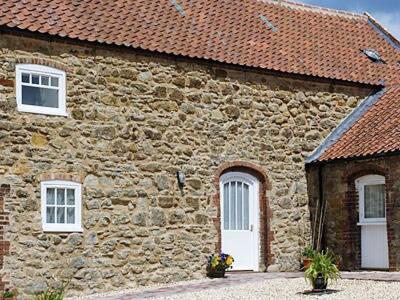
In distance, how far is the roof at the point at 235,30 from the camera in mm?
18266

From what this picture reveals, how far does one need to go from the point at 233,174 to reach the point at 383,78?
6.12 metres

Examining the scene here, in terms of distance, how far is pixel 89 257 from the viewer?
17.5m

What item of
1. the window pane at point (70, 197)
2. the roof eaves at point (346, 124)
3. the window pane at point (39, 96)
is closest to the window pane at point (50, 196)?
the window pane at point (70, 197)

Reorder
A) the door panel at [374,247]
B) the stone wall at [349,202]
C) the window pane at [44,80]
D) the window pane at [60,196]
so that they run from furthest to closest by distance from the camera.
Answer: the door panel at [374,247] → the stone wall at [349,202] → the window pane at [44,80] → the window pane at [60,196]

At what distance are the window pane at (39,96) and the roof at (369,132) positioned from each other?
7599mm

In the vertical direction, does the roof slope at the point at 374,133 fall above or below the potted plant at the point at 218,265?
above

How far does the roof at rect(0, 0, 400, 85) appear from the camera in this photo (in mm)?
18266

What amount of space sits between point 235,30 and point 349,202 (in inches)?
227

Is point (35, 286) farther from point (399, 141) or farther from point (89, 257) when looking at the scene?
point (399, 141)

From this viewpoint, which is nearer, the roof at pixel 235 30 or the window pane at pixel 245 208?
the roof at pixel 235 30

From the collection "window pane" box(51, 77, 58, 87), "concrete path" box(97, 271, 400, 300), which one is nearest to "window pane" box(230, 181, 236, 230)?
"concrete path" box(97, 271, 400, 300)

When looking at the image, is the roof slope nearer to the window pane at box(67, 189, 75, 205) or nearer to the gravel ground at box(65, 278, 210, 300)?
the gravel ground at box(65, 278, 210, 300)

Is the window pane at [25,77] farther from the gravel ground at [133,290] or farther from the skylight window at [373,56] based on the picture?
the skylight window at [373,56]

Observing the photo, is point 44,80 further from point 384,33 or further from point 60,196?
point 384,33
